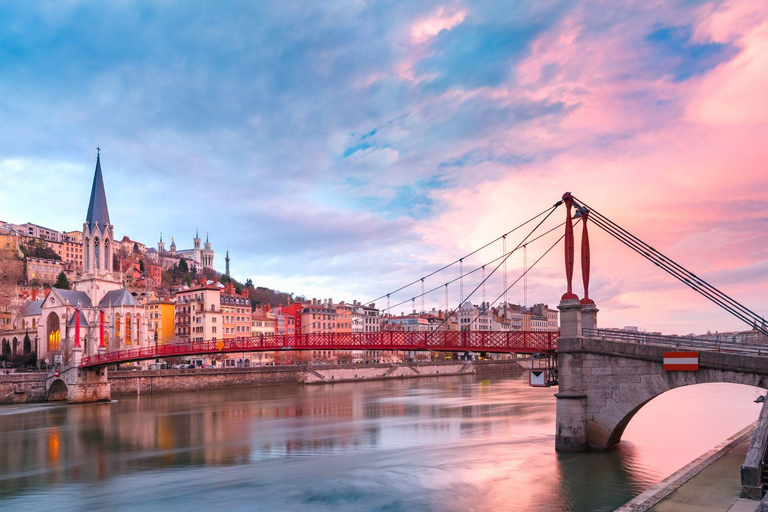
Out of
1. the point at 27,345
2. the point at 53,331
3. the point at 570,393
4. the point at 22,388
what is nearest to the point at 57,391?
the point at 22,388

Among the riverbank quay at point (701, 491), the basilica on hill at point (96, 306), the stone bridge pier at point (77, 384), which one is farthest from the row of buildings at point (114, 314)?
the riverbank quay at point (701, 491)

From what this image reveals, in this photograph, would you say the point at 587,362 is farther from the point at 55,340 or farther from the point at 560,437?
the point at 55,340

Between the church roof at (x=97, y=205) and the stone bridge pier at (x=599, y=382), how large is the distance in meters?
83.9

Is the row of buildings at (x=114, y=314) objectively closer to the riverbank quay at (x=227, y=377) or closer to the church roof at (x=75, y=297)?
Result: the church roof at (x=75, y=297)

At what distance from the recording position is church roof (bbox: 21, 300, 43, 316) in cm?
8436

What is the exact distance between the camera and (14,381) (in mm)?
52219

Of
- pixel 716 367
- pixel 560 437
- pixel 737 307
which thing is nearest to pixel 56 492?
pixel 560 437

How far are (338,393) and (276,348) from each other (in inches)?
937

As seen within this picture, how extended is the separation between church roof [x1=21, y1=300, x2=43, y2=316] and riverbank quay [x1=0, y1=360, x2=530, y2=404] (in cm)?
3236

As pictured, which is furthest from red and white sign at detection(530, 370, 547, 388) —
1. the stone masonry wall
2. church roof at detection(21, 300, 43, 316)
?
church roof at detection(21, 300, 43, 316)

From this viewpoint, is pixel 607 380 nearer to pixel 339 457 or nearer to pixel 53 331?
pixel 339 457

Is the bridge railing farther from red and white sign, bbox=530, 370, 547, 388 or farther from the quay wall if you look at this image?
the quay wall

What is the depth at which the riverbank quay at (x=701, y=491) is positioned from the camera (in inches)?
488

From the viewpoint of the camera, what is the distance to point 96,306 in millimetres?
87125
